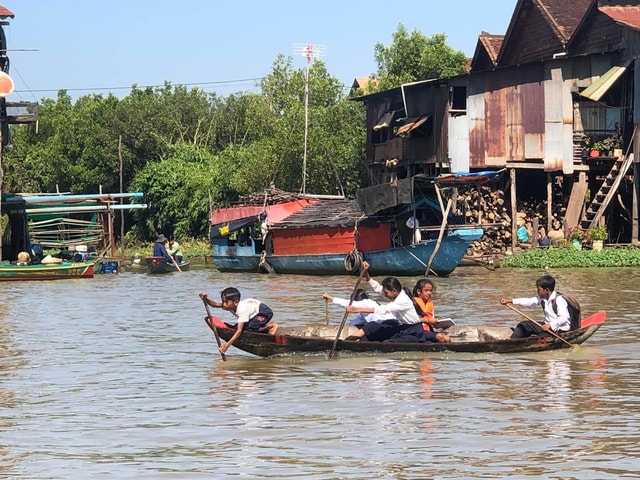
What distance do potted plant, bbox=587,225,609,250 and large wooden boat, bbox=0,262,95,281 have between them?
12.5m

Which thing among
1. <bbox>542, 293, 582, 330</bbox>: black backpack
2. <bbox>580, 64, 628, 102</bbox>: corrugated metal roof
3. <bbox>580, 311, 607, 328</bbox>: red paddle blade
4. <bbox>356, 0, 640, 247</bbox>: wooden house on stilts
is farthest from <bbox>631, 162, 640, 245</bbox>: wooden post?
<bbox>542, 293, 582, 330</bbox>: black backpack

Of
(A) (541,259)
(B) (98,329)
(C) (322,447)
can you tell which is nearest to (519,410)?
(C) (322,447)

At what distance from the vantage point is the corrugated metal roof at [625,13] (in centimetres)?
2794

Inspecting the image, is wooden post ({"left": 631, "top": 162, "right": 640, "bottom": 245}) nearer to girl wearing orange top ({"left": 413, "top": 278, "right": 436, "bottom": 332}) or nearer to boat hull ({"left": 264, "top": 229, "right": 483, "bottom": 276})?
boat hull ({"left": 264, "top": 229, "right": 483, "bottom": 276})

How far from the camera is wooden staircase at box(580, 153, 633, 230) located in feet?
89.5

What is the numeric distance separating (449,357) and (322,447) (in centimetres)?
451

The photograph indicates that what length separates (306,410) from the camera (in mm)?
9875

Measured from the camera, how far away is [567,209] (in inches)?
1144

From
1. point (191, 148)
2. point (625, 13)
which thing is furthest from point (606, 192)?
point (191, 148)

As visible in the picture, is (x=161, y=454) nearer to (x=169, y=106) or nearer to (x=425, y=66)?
(x=425, y=66)

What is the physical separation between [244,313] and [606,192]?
57.1 feet

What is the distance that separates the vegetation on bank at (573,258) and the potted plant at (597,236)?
0.75 ft

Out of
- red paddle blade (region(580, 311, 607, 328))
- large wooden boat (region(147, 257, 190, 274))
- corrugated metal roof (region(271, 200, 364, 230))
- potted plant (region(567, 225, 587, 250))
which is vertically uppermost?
corrugated metal roof (region(271, 200, 364, 230))

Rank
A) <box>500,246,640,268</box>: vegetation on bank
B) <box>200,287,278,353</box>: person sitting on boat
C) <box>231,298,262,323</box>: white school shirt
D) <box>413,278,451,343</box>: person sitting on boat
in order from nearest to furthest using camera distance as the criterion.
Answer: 1. <box>200,287,278,353</box>: person sitting on boat
2. <box>231,298,262,323</box>: white school shirt
3. <box>413,278,451,343</box>: person sitting on boat
4. <box>500,246,640,268</box>: vegetation on bank
